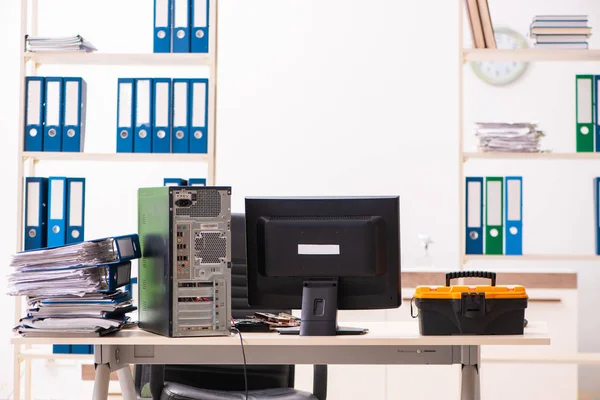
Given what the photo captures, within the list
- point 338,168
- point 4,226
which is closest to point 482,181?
point 338,168

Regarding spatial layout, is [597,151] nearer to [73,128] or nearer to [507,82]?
[507,82]

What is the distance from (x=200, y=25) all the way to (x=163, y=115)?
44cm

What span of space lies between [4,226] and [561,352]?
313 cm

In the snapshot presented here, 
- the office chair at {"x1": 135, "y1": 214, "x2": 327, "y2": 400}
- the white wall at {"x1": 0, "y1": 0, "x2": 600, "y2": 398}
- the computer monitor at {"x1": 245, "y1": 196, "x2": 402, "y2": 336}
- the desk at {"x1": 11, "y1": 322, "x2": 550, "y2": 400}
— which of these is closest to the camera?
the desk at {"x1": 11, "y1": 322, "x2": 550, "y2": 400}

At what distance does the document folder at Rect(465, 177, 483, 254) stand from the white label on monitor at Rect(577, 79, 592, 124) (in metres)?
0.56

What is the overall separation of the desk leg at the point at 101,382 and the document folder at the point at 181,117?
159cm

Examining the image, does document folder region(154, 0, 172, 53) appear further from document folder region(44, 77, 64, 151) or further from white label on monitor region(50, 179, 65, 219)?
white label on monitor region(50, 179, 65, 219)

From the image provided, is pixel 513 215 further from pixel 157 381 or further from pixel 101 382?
pixel 101 382

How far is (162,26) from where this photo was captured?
11.6 feet

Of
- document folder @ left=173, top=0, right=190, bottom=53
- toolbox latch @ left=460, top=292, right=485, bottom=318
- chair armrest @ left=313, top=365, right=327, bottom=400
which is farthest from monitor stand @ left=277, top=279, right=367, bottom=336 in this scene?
document folder @ left=173, top=0, right=190, bottom=53

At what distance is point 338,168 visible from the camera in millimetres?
4691

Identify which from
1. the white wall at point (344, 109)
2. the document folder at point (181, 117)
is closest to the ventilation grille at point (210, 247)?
the document folder at point (181, 117)

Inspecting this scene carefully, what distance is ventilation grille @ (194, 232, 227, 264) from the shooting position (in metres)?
2.04

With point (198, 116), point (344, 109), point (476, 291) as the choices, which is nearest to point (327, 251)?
point (476, 291)
